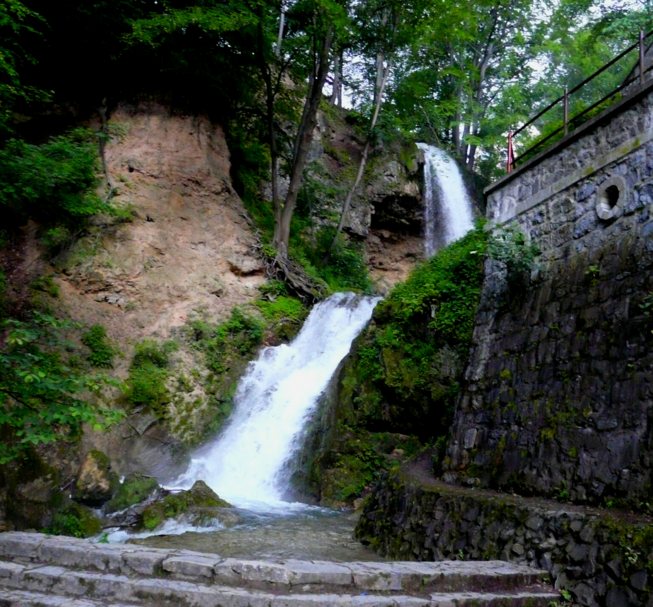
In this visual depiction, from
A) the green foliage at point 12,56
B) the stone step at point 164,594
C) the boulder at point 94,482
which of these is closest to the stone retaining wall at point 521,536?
the stone step at point 164,594

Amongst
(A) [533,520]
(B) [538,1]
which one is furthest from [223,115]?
(B) [538,1]

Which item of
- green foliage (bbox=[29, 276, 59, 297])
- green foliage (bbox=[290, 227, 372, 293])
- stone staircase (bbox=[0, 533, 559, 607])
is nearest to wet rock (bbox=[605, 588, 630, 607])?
stone staircase (bbox=[0, 533, 559, 607])

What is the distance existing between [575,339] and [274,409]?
691 cm

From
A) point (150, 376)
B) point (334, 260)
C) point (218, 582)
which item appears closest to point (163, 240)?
point (150, 376)

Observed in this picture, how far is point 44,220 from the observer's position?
39.9 ft

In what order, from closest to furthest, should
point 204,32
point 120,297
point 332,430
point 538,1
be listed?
point 332,430 < point 120,297 < point 204,32 < point 538,1

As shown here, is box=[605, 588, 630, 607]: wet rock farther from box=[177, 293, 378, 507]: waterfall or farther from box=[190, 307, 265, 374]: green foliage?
box=[190, 307, 265, 374]: green foliage

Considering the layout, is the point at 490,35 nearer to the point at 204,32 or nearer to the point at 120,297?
the point at 204,32

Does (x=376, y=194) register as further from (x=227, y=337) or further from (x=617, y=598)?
(x=617, y=598)

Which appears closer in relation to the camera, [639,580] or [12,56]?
[639,580]

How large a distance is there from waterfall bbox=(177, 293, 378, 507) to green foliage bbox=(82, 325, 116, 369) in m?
2.67

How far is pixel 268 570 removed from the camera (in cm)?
360

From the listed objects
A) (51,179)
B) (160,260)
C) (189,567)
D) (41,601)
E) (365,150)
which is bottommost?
(41,601)

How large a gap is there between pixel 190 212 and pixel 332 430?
7251 mm
